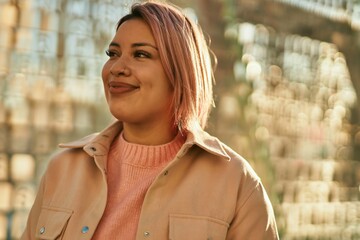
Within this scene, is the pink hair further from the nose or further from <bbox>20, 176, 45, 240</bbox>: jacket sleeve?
<bbox>20, 176, 45, 240</bbox>: jacket sleeve

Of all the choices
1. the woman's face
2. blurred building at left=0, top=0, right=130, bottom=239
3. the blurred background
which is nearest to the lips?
the woman's face

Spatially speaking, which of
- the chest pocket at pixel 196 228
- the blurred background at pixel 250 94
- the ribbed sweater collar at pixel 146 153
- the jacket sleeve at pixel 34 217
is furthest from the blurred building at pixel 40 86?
the chest pocket at pixel 196 228

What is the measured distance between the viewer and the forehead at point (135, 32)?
203 centimetres

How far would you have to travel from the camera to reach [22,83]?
3.58 meters

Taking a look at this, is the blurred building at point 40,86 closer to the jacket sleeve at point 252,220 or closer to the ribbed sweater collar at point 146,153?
the ribbed sweater collar at point 146,153

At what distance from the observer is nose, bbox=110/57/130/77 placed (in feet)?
6.49

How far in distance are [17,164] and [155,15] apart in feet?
5.82

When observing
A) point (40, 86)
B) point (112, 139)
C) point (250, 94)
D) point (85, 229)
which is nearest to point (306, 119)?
point (250, 94)

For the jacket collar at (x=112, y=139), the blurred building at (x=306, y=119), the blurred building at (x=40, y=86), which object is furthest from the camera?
the blurred building at (x=306, y=119)

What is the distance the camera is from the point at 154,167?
81.0 inches

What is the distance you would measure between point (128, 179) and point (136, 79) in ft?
0.92

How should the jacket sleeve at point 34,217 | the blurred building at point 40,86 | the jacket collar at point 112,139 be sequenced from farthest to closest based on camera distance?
the blurred building at point 40,86
the jacket sleeve at point 34,217
the jacket collar at point 112,139

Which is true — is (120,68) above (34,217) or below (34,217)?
above

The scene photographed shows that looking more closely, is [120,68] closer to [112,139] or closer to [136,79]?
[136,79]
